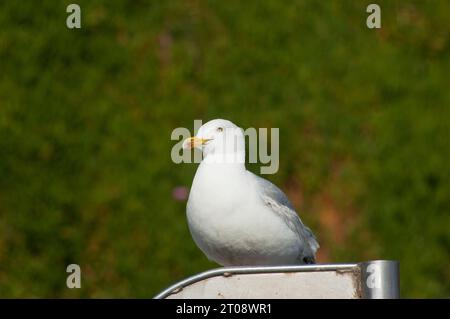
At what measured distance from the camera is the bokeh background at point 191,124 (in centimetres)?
748

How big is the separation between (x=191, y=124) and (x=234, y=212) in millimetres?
3245

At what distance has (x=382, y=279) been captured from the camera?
3.34 meters

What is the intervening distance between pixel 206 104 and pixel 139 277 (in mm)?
1372

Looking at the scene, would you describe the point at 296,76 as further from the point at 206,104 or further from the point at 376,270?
the point at 376,270

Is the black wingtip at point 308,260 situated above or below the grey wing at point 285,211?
below

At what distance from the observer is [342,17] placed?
313 inches

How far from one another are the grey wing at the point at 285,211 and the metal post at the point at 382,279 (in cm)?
143

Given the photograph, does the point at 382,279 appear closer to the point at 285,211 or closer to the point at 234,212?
the point at 234,212

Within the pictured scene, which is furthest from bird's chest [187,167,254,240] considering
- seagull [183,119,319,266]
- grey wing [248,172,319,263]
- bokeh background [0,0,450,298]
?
bokeh background [0,0,450,298]

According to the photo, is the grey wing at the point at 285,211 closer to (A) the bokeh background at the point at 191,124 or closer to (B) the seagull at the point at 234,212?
(B) the seagull at the point at 234,212

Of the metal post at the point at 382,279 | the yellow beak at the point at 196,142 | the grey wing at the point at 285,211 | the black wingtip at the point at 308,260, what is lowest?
the black wingtip at the point at 308,260

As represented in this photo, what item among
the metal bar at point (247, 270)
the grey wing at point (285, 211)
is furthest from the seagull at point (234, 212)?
the metal bar at point (247, 270)

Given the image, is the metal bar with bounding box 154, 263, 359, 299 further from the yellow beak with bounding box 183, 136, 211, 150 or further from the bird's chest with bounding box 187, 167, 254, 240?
the yellow beak with bounding box 183, 136, 211, 150
